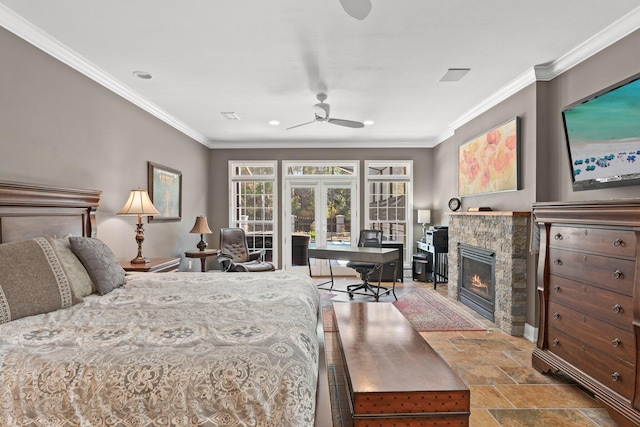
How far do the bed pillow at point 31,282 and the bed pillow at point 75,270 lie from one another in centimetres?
12

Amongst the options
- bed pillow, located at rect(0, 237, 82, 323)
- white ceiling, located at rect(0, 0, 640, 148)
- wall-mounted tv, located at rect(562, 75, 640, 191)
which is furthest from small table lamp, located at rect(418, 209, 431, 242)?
bed pillow, located at rect(0, 237, 82, 323)

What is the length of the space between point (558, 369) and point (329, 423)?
2072 mm

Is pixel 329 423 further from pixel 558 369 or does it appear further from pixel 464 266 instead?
pixel 464 266

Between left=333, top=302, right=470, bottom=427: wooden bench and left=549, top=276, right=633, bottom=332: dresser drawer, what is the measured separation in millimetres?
1132

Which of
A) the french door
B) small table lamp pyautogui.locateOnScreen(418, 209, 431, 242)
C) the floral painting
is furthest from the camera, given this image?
the french door

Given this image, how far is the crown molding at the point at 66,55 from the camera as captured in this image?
7.97ft

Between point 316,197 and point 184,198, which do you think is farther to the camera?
point 316,197

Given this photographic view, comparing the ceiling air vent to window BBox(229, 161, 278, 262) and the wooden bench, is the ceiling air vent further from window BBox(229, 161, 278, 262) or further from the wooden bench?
the wooden bench

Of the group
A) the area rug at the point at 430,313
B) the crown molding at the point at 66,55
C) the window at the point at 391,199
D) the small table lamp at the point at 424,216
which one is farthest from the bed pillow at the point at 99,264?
the small table lamp at the point at 424,216

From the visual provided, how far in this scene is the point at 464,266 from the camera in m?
4.88

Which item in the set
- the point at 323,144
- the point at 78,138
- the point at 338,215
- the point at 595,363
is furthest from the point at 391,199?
the point at 78,138

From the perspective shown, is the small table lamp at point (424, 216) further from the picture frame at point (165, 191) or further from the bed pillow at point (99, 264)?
→ the bed pillow at point (99, 264)

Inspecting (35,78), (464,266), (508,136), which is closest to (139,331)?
(35,78)

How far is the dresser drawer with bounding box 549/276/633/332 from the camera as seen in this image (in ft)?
6.53
